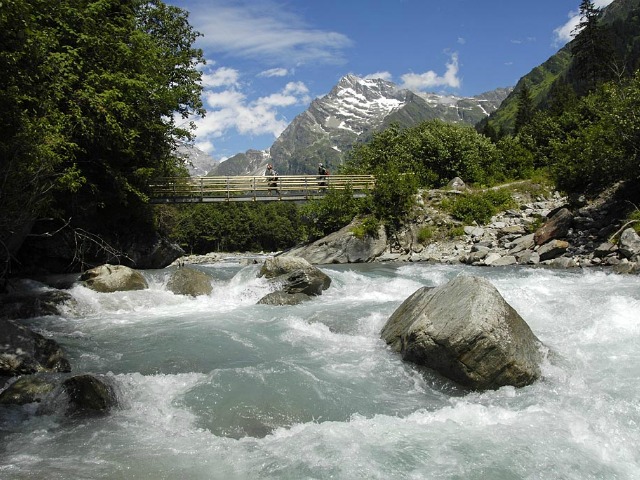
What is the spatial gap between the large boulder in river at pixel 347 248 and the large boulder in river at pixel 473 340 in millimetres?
21650

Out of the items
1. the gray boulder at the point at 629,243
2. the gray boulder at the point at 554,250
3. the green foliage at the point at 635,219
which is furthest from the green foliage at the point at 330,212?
the gray boulder at the point at 629,243

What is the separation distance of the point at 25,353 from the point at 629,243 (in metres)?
22.7

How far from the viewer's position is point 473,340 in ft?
28.7

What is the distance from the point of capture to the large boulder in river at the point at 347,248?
105 feet

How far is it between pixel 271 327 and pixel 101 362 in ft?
15.4

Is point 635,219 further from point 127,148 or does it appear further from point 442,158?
point 127,148

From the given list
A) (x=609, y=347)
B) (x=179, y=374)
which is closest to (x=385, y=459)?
(x=179, y=374)

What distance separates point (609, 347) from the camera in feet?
34.1

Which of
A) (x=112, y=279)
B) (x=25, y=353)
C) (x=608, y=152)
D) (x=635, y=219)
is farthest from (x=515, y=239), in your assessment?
(x=25, y=353)

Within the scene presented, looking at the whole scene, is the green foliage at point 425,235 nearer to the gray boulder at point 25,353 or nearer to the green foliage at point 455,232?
the green foliage at point 455,232

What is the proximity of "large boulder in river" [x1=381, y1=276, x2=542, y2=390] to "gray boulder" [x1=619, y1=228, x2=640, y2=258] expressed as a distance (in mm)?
13758

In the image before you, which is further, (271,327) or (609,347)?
(271,327)

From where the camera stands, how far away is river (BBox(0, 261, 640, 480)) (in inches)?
242

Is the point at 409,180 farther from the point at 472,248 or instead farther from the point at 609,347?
the point at 609,347
